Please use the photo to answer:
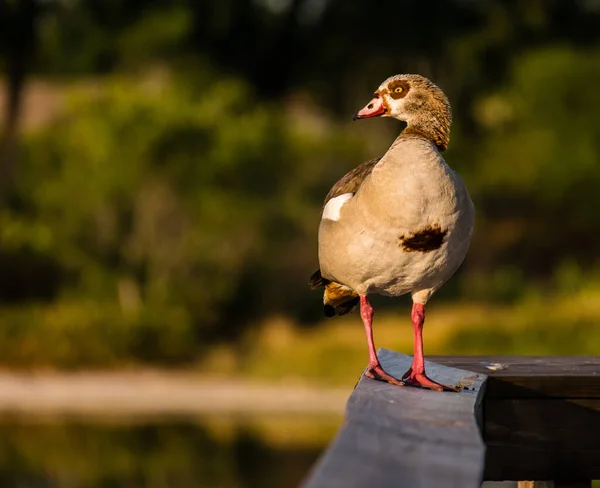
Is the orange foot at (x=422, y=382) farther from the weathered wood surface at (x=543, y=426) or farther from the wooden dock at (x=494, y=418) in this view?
the weathered wood surface at (x=543, y=426)

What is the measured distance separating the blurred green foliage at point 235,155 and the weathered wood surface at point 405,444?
66.8 ft

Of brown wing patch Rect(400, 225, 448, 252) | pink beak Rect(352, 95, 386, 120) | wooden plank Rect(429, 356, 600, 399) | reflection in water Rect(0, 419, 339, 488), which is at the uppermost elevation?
pink beak Rect(352, 95, 386, 120)

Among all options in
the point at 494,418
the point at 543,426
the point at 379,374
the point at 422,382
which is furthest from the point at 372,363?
the point at 543,426

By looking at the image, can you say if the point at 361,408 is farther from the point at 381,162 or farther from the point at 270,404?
the point at 270,404

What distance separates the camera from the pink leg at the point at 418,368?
3420 mm

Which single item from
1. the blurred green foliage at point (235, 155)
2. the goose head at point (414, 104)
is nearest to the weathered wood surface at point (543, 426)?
the goose head at point (414, 104)

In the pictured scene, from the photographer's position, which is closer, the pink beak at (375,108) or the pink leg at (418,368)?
the pink leg at (418,368)

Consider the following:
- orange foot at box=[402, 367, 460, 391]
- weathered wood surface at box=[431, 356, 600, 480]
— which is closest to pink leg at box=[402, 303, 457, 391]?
orange foot at box=[402, 367, 460, 391]

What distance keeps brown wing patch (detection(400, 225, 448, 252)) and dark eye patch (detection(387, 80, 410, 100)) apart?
19.9 inches

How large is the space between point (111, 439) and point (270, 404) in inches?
127

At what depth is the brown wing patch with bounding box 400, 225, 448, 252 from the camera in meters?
3.32

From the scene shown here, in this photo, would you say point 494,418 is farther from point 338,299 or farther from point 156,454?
point 156,454

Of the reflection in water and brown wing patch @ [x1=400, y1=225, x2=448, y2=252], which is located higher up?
brown wing patch @ [x1=400, y1=225, x2=448, y2=252]

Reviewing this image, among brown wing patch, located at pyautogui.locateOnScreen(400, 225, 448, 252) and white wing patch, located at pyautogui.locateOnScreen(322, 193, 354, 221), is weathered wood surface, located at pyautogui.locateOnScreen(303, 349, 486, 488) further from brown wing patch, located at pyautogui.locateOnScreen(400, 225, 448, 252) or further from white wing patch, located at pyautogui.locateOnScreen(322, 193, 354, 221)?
Result: white wing patch, located at pyautogui.locateOnScreen(322, 193, 354, 221)
